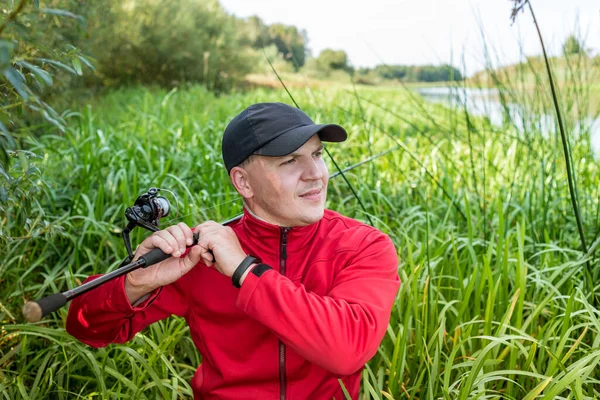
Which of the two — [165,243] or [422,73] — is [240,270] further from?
[422,73]

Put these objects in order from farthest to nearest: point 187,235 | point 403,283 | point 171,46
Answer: point 171,46
point 403,283
point 187,235

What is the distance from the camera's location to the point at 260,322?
1641 mm

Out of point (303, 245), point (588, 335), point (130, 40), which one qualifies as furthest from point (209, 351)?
point (130, 40)

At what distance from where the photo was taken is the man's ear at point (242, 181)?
1.84 meters

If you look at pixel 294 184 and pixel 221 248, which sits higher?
pixel 294 184

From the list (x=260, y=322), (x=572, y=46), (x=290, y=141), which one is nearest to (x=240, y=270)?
(x=260, y=322)

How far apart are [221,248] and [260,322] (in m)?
0.21

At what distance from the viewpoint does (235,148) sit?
6.02 ft

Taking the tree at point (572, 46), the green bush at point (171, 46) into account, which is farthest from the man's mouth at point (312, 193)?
the green bush at point (171, 46)

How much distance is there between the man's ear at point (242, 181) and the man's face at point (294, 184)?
0.15 feet

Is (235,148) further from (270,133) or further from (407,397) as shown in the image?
(407,397)

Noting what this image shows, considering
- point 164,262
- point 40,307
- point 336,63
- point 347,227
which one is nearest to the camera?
point 40,307

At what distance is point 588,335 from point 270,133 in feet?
5.53

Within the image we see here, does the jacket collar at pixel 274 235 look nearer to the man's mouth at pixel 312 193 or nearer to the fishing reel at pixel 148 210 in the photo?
the man's mouth at pixel 312 193
